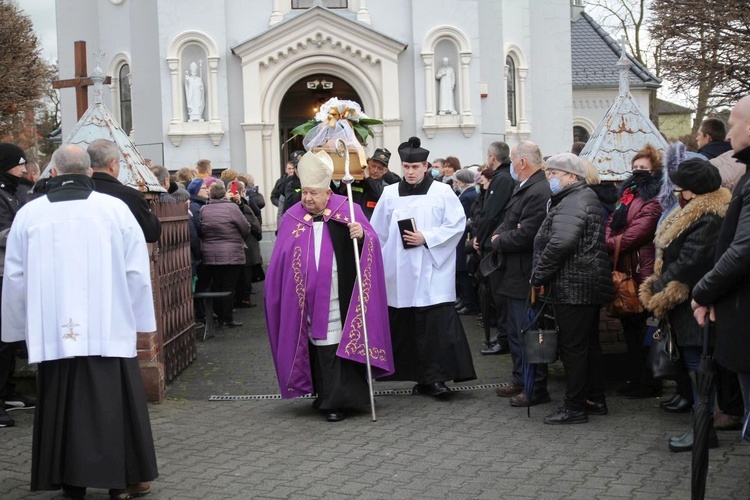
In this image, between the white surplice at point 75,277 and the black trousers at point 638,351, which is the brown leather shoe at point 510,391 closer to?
the black trousers at point 638,351

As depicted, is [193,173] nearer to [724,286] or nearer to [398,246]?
[398,246]

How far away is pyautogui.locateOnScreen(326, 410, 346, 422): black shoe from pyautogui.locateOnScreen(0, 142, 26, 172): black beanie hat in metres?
3.11

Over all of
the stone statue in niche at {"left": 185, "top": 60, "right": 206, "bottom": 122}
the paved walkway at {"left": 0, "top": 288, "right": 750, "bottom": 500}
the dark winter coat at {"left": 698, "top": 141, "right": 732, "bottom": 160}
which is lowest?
the paved walkway at {"left": 0, "top": 288, "right": 750, "bottom": 500}

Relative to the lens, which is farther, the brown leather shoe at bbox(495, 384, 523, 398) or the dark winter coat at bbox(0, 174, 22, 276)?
the brown leather shoe at bbox(495, 384, 523, 398)

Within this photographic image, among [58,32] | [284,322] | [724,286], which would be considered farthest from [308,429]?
[58,32]

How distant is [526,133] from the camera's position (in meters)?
26.0

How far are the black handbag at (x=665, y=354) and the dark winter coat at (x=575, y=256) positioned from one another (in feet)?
1.99

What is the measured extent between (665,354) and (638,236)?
1.29 meters

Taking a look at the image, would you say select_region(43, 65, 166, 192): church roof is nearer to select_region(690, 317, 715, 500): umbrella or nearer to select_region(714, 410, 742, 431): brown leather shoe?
select_region(714, 410, 742, 431): brown leather shoe

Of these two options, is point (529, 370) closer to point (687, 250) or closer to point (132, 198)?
point (687, 250)

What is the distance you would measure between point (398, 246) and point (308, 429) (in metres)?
1.90

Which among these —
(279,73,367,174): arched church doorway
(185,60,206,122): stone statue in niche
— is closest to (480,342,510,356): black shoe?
(279,73,367,174): arched church doorway

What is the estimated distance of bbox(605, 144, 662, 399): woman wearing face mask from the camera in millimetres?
7824

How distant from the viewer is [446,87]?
901 inches
